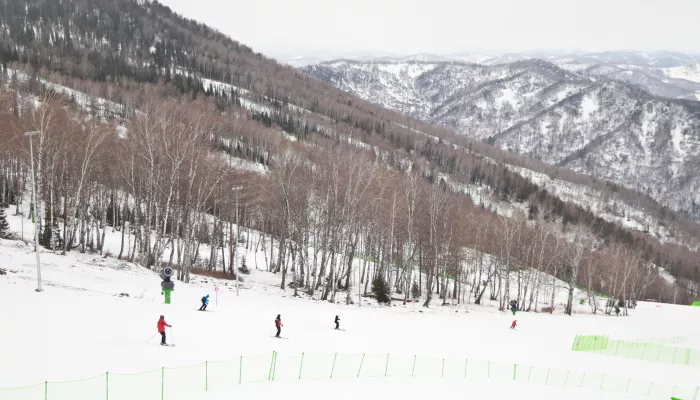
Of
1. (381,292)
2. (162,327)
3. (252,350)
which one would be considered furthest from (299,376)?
(381,292)

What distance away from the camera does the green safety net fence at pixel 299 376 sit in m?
12.6

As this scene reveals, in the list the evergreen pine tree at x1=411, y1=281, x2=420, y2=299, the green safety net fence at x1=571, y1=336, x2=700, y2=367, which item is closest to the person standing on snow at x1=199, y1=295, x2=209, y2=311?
the green safety net fence at x1=571, y1=336, x2=700, y2=367

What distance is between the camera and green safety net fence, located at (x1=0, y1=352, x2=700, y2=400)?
1261 centimetres

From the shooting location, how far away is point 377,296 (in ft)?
134

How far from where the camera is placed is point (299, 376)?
1697 centimetres

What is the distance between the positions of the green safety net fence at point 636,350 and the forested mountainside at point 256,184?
1223 cm

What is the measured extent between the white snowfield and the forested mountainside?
7.12 metres

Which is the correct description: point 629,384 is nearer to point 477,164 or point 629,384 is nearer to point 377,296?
point 377,296

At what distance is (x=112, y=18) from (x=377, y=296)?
21418 centimetres

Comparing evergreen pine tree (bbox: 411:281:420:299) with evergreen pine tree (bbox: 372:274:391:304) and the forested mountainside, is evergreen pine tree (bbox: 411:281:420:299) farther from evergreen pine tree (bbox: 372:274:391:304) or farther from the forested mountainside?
evergreen pine tree (bbox: 372:274:391:304)

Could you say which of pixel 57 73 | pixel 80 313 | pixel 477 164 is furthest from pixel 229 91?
pixel 80 313

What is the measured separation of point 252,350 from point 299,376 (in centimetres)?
296

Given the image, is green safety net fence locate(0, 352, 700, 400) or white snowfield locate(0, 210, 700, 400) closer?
green safety net fence locate(0, 352, 700, 400)

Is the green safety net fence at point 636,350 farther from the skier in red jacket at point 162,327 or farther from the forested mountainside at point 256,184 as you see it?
the skier in red jacket at point 162,327
